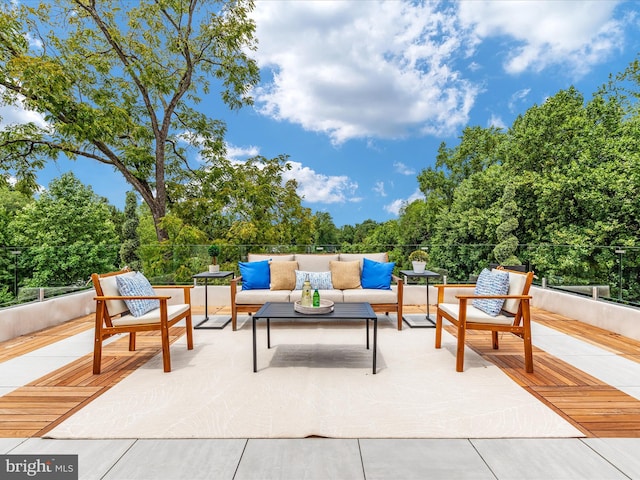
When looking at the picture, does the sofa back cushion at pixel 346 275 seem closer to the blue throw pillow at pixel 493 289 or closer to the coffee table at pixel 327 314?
the coffee table at pixel 327 314

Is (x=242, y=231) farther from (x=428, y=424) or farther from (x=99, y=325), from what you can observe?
(x=428, y=424)

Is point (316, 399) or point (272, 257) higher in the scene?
point (272, 257)

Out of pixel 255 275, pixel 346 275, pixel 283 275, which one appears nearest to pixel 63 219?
pixel 255 275

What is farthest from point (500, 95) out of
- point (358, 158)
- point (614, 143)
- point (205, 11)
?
point (205, 11)

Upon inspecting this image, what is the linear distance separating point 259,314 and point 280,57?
33.7ft

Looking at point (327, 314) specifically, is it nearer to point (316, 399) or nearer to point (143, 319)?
point (316, 399)

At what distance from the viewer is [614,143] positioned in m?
11.6

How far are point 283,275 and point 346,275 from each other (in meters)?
0.86

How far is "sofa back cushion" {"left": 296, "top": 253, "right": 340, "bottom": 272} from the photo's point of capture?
5180 mm

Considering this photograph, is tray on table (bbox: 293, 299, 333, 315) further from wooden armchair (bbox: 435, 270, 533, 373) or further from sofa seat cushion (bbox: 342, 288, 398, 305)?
sofa seat cushion (bbox: 342, 288, 398, 305)

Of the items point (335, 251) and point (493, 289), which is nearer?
point (493, 289)

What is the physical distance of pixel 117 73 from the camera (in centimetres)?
1084

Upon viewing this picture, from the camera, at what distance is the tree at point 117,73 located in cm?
842

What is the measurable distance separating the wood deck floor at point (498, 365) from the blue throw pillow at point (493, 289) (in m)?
0.48
